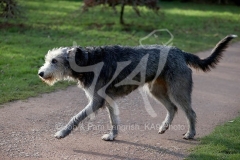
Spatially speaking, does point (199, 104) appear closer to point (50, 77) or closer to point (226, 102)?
point (226, 102)

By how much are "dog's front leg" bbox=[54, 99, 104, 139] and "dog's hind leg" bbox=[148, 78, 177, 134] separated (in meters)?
1.10

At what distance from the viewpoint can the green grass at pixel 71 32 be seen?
1072 centimetres

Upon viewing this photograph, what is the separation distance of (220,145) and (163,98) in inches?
50.8

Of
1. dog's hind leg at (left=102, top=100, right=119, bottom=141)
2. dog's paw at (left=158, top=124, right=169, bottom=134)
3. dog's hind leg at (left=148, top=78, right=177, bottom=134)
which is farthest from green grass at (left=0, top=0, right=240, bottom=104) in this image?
dog's paw at (left=158, top=124, right=169, bottom=134)

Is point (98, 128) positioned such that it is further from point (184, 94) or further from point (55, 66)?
point (184, 94)

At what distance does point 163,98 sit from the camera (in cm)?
772

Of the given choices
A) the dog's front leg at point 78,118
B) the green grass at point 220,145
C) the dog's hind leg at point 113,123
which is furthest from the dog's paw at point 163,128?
the dog's front leg at point 78,118

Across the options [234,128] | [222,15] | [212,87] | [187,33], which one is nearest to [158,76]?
[234,128]

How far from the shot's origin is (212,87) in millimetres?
10773

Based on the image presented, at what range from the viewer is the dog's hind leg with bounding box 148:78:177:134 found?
757 centimetres

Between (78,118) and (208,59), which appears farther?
(208,59)

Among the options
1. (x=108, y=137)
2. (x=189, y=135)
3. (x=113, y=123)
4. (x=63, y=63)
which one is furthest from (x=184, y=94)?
(x=63, y=63)

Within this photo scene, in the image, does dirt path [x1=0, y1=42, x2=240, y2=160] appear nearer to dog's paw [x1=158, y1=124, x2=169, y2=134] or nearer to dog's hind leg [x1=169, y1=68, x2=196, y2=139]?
dog's paw [x1=158, y1=124, x2=169, y2=134]

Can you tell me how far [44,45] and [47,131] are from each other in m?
7.17
